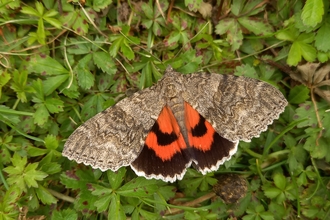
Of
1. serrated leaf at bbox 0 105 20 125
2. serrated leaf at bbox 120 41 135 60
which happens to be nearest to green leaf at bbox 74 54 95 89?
serrated leaf at bbox 120 41 135 60

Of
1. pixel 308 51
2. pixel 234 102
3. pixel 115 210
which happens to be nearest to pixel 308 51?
pixel 308 51

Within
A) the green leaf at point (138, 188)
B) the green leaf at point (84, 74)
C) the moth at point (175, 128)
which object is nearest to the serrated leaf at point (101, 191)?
the green leaf at point (138, 188)

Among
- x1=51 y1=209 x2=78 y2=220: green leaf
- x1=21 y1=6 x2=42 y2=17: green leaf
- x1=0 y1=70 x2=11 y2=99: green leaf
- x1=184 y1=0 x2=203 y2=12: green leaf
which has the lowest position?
x1=51 y1=209 x2=78 y2=220: green leaf

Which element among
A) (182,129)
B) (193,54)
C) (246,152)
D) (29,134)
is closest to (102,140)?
(182,129)

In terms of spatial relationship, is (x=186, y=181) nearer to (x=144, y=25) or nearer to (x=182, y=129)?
(x=182, y=129)

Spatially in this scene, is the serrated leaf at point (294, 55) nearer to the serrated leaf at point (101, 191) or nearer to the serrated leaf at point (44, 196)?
the serrated leaf at point (101, 191)

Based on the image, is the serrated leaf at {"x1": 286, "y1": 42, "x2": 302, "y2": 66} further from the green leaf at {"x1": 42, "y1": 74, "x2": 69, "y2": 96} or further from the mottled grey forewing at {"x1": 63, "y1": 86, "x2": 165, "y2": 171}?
the green leaf at {"x1": 42, "y1": 74, "x2": 69, "y2": 96}
